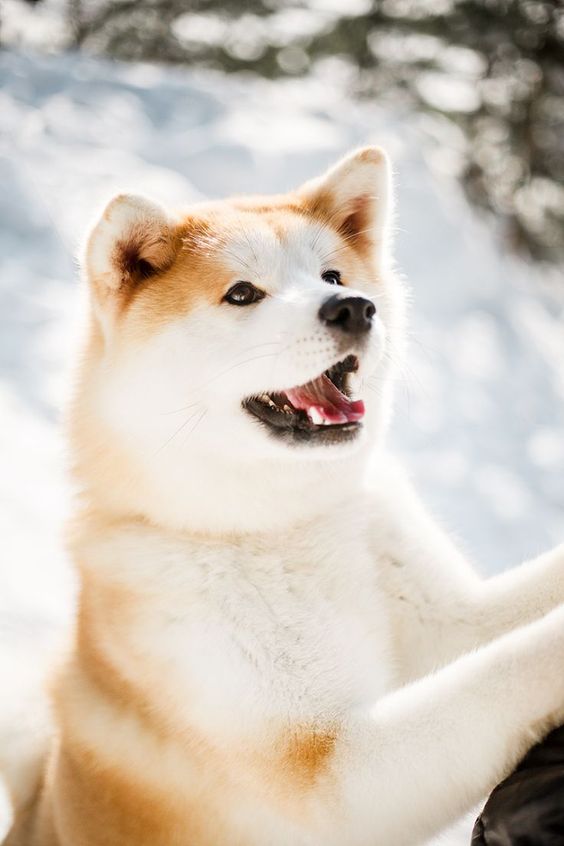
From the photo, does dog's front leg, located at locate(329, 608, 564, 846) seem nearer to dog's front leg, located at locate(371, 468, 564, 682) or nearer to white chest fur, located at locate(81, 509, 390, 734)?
white chest fur, located at locate(81, 509, 390, 734)

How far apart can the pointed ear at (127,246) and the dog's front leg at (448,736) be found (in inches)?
42.4

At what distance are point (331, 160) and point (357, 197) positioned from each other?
3.74 metres

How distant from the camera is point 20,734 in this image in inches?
80.6

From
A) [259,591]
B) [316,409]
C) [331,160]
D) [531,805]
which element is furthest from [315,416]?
[331,160]

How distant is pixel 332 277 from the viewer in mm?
2070

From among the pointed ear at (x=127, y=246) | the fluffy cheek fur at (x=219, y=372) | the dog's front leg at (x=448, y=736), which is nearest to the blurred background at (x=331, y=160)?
the pointed ear at (x=127, y=246)

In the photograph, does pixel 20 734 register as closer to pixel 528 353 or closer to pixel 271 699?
pixel 271 699

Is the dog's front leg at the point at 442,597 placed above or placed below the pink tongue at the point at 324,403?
below

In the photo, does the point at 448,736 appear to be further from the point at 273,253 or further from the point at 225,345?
the point at 273,253

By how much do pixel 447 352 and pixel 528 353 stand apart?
591 mm

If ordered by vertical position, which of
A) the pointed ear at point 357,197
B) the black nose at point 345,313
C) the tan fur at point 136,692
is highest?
the pointed ear at point 357,197

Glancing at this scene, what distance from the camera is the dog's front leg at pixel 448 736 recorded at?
4.52 ft

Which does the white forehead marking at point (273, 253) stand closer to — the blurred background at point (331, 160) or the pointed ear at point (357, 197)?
the pointed ear at point (357, 197)

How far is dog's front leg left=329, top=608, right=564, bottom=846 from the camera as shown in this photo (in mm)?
1379
